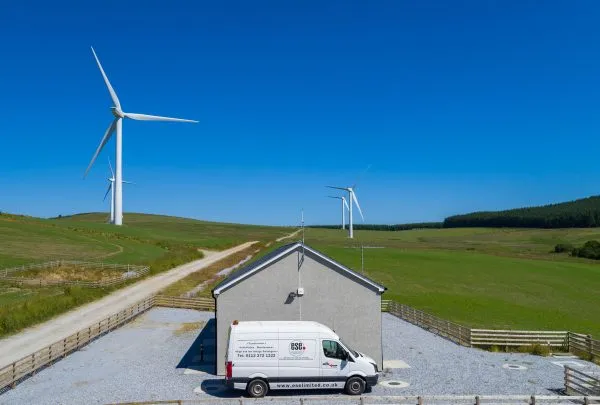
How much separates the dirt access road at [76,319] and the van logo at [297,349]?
15796 millimetres

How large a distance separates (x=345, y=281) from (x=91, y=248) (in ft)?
226

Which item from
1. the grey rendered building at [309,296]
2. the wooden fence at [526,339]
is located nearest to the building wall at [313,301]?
the grey rendered building at [309,296]

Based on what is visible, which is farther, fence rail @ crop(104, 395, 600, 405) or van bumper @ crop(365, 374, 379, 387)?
van bumper @ crop(365, 374, 379, 387)

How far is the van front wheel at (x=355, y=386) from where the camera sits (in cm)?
2256

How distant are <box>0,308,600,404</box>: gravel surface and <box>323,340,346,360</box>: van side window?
1578mm

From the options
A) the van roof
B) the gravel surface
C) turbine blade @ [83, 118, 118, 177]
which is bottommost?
the gravel surface

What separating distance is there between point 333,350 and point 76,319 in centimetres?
2588

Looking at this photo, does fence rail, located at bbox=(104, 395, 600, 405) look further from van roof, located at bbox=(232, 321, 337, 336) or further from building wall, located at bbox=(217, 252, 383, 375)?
building wall, located at bbox=(217, 252, 383, 375)

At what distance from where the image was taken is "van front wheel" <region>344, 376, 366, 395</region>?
2256 cm

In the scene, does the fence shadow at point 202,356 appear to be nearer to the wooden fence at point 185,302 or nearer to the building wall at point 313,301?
the building wall at point 313,301

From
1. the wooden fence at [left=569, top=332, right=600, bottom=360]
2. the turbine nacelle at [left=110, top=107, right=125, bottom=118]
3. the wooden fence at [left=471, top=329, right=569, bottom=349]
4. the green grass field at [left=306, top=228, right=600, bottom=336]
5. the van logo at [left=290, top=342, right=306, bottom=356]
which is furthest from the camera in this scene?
the turbine nacelle at [left=110, top=107, right=125, bottom=118]

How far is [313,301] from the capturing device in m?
27.3

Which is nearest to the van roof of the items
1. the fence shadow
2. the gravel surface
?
the gravel surface

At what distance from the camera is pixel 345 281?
27406 mm
